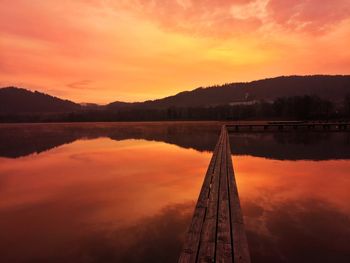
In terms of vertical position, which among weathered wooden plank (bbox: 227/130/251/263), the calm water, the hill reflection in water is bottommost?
the hill reflection in water

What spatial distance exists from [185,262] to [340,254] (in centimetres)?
452

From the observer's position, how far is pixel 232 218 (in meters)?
6.71

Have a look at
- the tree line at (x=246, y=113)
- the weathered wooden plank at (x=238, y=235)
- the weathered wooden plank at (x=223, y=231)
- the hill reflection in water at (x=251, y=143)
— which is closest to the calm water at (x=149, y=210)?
the weathered wooden plank at (x=238, y=235)

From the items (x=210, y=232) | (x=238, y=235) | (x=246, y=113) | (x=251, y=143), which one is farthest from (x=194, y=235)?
(x=246, y=113)

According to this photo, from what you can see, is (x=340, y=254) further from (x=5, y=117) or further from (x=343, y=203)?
(x=5, y=117)

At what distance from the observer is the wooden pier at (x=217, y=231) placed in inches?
190

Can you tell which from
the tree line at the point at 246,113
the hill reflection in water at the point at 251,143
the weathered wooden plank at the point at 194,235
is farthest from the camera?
the tree line at the point at 246,113

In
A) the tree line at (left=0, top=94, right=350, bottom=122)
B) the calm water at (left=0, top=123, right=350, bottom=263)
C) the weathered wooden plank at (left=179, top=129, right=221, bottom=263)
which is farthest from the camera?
the tree line at (left=0, top=94, right=350, bottom=122)

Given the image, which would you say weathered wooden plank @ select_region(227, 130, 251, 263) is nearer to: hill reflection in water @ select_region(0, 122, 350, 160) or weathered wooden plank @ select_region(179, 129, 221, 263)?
weathered wooden plank @ select_region(179, 129, 221, 263)

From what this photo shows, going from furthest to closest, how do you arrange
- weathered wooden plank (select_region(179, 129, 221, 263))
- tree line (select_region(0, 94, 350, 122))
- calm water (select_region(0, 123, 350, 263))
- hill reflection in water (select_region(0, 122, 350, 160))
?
tree line (select_region(0, 94, 350, 122)) → hill reflection in water (select_region(0, 122, 350, 160)) → calm water (select_region(0, 123, 350, 263)) → weathered wooden plank (select_region(179, 129, 221, 263))

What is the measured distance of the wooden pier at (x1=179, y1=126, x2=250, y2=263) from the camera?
15.9 ft

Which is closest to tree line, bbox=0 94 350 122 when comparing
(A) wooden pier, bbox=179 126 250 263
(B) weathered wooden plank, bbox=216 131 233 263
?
(B) weathered wooden plank, bbox=216 131 233 263

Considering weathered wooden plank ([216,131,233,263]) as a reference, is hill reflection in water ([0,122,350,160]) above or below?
below

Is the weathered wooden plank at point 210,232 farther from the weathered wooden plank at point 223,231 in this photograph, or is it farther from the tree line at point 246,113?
the tree line at point 246,113
